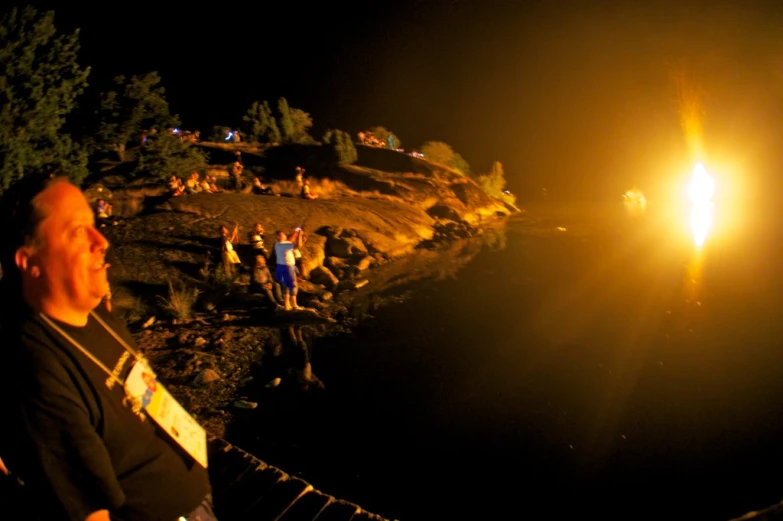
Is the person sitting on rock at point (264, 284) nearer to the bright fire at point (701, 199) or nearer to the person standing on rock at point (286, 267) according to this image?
the person standing on rock at point (286, 267)

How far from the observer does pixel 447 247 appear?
1778 cm

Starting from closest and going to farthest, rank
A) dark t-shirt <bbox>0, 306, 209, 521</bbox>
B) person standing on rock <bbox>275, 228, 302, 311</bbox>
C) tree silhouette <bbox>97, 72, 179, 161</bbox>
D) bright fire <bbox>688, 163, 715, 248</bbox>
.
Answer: dark t-shirt <bbox>0, 306, 209, 521</bbox>
person standing on rock <bbox>275, 228, 302, 311</bbox>
tree silhouette <bbox>97, 72, 179, 161</bbox>
bright fire <bbox>688, 163, 715, 248</bbox>

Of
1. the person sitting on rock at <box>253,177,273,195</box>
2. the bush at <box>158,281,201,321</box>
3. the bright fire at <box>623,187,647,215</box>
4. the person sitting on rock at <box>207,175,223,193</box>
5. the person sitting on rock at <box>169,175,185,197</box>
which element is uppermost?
the bright fire at <box>623,187,647,215</box>

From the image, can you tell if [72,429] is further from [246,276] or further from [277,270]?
[246,276]

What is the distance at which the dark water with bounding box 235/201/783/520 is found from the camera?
4.62m

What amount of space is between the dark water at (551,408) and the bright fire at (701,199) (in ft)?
36.2

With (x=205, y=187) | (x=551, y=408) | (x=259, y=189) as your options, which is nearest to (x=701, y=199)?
(x=259, y=189)

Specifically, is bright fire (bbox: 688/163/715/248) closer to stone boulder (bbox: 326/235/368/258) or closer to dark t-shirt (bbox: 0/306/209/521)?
stone boulder (bbox: 326/235/368/258)

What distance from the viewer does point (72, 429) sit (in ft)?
4.45

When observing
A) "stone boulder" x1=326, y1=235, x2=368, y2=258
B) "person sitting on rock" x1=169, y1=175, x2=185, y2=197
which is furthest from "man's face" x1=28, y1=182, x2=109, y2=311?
"person sitting on rock" x1=169, y1=175, x2=185, y2=197

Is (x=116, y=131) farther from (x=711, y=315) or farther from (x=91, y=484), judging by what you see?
(x=711, y=315)

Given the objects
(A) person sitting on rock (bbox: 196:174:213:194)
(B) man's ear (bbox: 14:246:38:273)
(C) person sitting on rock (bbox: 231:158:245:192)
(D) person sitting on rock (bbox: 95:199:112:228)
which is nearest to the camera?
(B) man's ear (bbox: 14:246:38:273)

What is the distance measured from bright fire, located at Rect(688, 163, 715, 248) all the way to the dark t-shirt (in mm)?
21818

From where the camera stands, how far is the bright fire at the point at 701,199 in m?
20.4
